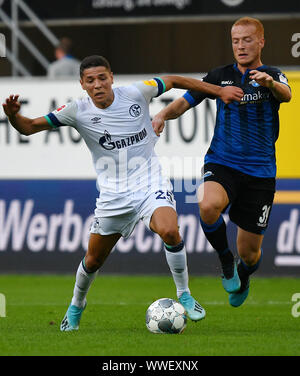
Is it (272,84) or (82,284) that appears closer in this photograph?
(272,84)

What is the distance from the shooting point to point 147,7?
14648mm

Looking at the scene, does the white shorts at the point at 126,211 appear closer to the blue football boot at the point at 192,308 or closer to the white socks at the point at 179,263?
the white socks at the point at 179,263

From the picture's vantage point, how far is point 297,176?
540 inches

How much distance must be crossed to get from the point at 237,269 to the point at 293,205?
4163 millimetres

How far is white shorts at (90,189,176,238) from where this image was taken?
8.54m

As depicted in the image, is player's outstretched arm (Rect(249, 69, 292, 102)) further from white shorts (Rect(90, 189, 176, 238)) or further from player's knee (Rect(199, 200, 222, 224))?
white shorts (Rect(90, 189, 176, 238))

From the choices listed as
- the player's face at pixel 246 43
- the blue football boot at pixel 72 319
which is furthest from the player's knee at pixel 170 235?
the player's face at pixel 246 43

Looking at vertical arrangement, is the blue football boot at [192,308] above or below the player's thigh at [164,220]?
below

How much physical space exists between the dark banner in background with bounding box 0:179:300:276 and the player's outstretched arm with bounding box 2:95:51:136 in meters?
5.49

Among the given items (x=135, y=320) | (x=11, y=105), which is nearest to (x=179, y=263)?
(x=135, y=320)

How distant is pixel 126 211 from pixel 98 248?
401 millimetres

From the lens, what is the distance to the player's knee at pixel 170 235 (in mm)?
8211

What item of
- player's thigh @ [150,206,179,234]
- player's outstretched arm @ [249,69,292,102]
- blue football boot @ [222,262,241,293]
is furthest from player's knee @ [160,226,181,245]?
player's outstretched arm @ [249,69,292,102]

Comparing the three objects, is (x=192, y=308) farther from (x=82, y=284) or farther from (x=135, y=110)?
(x=135, y=110)
